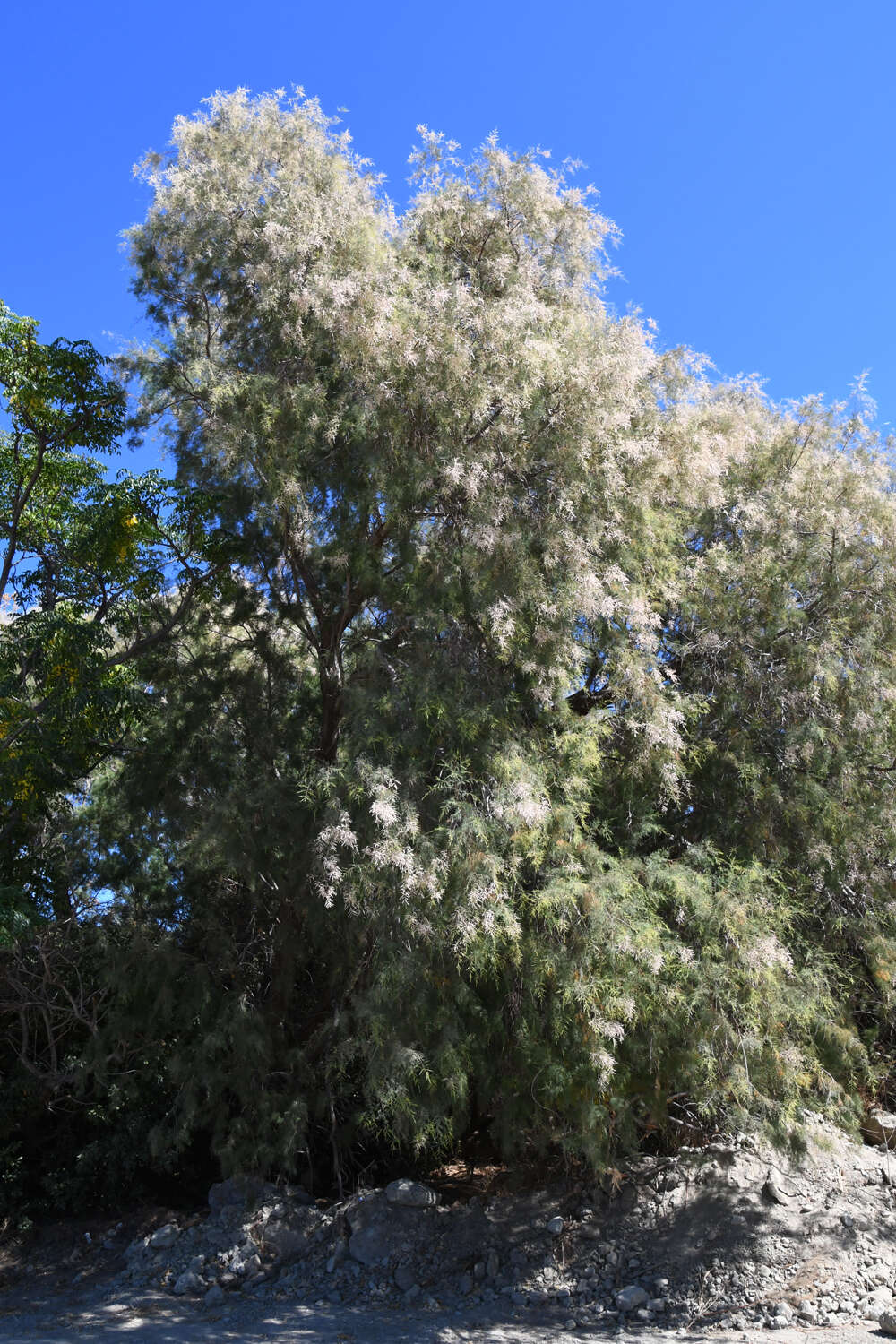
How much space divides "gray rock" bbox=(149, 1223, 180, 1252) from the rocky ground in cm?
1

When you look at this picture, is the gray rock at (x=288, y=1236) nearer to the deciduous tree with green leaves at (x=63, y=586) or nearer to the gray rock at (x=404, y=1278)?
the gray rock at (x=404, y=1278)

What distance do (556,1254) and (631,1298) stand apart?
25.6 inches

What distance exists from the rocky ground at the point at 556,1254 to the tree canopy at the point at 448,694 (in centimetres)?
44

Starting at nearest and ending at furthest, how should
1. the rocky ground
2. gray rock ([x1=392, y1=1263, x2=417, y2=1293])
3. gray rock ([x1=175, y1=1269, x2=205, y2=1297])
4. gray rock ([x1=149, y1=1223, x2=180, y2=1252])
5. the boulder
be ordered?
the rocky ground → gray rock ([x1=392, y1=1263, x2=417, y2=1293]) → gray rock ([x1=175, y1=1269, x2=205, y2=1297]) → gray rock ([x1=149, y1=1223, x2=180, y2=1252]) → the boulder

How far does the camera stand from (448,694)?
685cm

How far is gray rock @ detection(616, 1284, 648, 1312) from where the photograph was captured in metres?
6.40

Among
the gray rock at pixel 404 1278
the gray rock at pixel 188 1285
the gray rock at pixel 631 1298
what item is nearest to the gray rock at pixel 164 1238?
the gray rock at pixel 188 1285

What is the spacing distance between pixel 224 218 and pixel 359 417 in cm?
248

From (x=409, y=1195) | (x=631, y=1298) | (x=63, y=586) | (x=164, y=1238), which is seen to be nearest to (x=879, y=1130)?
(x=631, y=1298)

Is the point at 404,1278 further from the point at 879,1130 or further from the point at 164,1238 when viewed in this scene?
the point at 879,1130

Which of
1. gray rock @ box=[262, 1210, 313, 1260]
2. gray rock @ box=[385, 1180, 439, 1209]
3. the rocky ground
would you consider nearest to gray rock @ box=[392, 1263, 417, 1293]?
the rocky ground

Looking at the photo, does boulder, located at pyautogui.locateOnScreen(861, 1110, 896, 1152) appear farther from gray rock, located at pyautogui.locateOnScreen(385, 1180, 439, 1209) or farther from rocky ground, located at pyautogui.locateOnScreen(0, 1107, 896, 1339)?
gray rock, located at pyautogui.locateOnScreen(385, 1180, 439, 1209)

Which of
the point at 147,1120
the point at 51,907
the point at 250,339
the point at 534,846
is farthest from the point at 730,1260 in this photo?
the point at 250,339

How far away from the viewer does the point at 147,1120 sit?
27.7ft
